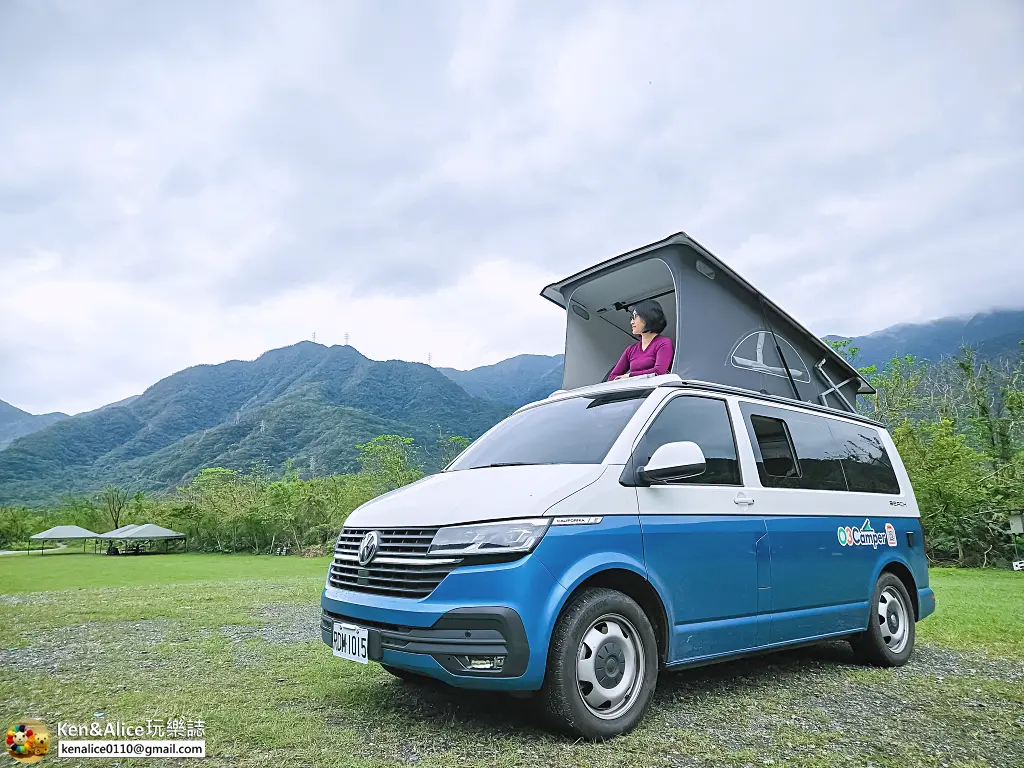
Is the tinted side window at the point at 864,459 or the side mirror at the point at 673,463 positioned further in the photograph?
the tinted side window at the point at 864,459

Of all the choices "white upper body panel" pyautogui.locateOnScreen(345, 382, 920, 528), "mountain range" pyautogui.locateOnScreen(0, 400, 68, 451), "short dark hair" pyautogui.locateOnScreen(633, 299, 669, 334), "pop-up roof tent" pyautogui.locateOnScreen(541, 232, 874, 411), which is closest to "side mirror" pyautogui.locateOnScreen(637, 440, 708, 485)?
"white upper body panel" pyautogui.locateOnScreen(345, 382, 920, 528)

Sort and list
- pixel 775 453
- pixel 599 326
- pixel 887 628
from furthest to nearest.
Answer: pixel 599 326, pixel 887 628, pixel 775 453

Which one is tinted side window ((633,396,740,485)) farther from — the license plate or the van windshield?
the license plate

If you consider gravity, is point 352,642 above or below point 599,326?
below

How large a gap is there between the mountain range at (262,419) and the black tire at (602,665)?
58.5 m

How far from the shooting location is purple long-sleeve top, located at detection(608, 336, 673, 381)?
208 inches

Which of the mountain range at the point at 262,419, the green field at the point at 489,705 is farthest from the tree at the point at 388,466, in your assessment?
the green field at the point at 489,705

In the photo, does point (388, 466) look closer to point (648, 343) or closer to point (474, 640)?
point (648, 343)

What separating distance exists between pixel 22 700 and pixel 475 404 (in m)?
130

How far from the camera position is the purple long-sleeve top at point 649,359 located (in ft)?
17.4

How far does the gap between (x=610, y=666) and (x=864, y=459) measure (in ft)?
11.6

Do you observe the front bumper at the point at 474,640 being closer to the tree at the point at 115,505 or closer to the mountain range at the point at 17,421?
the tree at the point at 115,505

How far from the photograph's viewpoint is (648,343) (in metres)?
5.60

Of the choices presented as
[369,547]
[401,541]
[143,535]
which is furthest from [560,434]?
[143,535]
